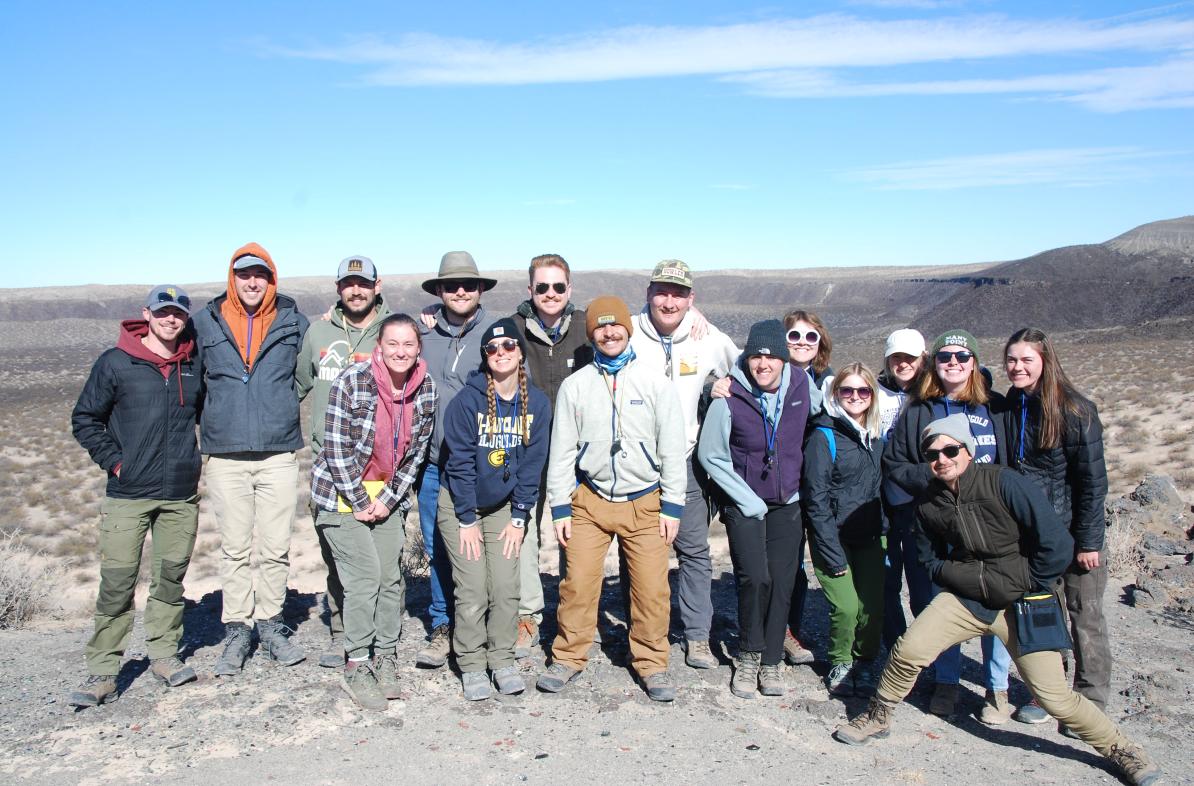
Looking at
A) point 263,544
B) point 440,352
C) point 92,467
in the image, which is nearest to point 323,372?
point 440,352

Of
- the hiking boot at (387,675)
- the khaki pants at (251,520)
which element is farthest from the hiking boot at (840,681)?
the khaki pants at (251,520)

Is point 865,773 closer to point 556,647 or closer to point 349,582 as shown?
point 556,647

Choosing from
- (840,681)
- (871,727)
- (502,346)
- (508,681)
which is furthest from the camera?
(840,681)

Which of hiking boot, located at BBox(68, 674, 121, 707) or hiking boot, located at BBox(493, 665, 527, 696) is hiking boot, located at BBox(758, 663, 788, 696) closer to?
hiking boot, located at BBox(493, 665, 527, 696)

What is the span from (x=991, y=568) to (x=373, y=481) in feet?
9.36

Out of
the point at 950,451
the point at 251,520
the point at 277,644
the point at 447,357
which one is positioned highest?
the point at 447,357

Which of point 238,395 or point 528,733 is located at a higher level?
point 238,395

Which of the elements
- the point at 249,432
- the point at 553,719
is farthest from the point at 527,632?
the point at 249,432

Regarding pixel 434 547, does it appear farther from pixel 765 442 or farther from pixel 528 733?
pixel 765 442

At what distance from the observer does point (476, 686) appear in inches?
160

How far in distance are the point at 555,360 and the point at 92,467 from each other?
50.1ft

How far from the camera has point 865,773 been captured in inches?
137

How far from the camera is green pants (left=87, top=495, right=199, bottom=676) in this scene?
4023 mm

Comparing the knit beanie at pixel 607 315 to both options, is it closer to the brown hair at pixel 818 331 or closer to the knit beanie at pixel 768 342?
the knit beanie at pixel 768 342
